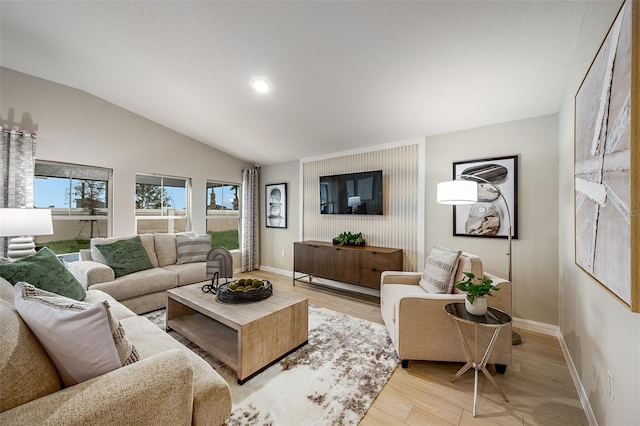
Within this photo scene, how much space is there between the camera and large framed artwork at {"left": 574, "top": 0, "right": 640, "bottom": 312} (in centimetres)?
93

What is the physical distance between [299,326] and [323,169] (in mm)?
2918

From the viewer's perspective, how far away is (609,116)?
3.84ft

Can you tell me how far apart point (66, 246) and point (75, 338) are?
3.60m

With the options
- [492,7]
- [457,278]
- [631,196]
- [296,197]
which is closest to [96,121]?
[296,197]

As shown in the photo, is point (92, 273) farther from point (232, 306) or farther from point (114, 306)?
point (232, 306)

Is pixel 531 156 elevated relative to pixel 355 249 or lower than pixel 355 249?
elevated

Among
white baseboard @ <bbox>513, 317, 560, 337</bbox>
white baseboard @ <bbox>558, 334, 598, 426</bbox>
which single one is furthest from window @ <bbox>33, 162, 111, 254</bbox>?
white baseboard @ <bbox>513, 317, 560, 337</bbox>

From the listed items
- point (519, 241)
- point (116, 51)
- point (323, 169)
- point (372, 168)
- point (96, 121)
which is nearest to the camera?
point (116, 51)

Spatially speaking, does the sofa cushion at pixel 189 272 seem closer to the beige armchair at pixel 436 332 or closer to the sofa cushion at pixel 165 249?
the sofa cushion at pixel 165 249

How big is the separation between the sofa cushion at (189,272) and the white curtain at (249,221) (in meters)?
1.62

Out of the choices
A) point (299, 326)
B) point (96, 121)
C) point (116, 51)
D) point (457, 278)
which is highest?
point (116, 51)

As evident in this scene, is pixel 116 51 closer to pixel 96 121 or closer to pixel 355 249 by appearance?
pixel 96 121

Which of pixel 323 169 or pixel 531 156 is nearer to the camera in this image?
pixel 531 156

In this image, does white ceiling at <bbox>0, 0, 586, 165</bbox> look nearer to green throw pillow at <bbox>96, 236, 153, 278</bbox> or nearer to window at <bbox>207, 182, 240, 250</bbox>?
window at <bbox>207, 182, 240, 250</bbox>
